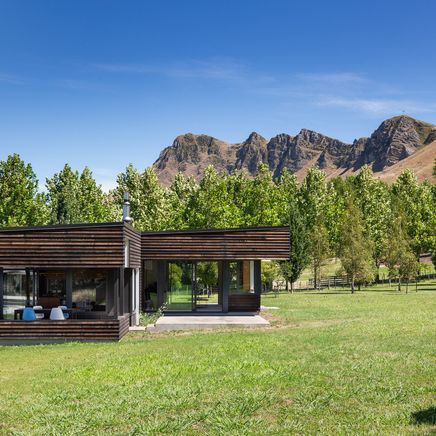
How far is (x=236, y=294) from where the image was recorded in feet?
93.9

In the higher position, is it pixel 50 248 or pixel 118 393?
pixel 50 248

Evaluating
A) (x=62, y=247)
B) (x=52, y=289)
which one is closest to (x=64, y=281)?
(x=52, y=289)

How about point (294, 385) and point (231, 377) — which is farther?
point (231, 377)

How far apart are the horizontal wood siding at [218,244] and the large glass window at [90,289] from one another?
6101 mm

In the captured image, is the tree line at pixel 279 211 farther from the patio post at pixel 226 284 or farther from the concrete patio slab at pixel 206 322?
the concrete patio slab at pixel 206 322

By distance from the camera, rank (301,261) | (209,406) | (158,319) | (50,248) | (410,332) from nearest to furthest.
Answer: (209,406) < (410,332) < (50,248) < (158,319) < (301,261)

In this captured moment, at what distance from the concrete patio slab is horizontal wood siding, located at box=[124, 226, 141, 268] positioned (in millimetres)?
2731

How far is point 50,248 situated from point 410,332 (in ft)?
41.5

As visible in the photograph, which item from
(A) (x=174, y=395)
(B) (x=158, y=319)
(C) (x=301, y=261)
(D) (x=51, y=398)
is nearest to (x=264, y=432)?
(A) (x=174, y=395)

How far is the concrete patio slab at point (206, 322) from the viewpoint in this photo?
22891mm

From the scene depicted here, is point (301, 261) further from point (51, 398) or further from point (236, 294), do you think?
point (51, 398)

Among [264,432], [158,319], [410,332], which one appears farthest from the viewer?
[158,319]

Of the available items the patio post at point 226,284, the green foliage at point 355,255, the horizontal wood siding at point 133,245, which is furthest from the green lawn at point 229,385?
the green foliage at point 355,255

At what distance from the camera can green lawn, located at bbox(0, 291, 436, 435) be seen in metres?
8.91
